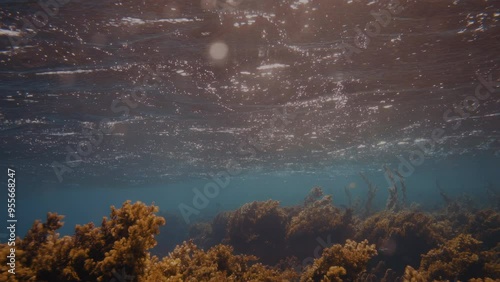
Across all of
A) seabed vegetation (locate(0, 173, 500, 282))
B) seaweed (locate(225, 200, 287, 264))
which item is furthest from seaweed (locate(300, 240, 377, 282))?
seaweed (locate(225, 200, 287, 264))

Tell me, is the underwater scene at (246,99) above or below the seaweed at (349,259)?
above

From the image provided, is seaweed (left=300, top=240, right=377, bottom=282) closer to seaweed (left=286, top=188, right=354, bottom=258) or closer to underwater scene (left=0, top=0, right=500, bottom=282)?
underwater scene (left=0, top=0, right=500, bottom=282)

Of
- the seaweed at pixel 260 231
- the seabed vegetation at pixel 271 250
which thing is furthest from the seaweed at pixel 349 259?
the seaweed at pixel 260 231

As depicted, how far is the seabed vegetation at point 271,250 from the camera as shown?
408 cm

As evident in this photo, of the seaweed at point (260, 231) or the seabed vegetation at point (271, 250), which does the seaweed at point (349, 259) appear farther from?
the seaweed at point (260, 231)

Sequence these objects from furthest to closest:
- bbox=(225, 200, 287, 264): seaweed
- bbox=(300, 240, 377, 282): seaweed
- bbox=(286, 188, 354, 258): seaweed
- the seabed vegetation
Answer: bbox=(225, 200, 287, 264): seaweed < bbox=(286, 188, 354, 258): seaweed < bbox=(300, 240, 377, 282): seaweed < the seabed vegetation

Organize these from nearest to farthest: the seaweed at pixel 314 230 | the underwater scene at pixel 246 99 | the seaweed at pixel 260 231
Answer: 1. the underwater scene at pixel 246 99
2. the seaweed at pixel 314 230
3. the seaweed at pixel 260 231

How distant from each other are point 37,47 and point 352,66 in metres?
11.9

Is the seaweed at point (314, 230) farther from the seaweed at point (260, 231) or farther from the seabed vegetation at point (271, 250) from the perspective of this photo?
the seaweed at point (260, 231)

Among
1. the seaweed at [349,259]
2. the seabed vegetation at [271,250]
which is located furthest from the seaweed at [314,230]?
the seaweed at [349,259]

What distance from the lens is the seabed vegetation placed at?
408 centimetres

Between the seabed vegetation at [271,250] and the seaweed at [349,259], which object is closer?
the seabed vegetation at [271,250]

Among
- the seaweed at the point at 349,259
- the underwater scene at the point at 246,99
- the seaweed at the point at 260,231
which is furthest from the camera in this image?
the seaweed at the point at 260,231

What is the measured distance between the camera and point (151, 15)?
813cm
